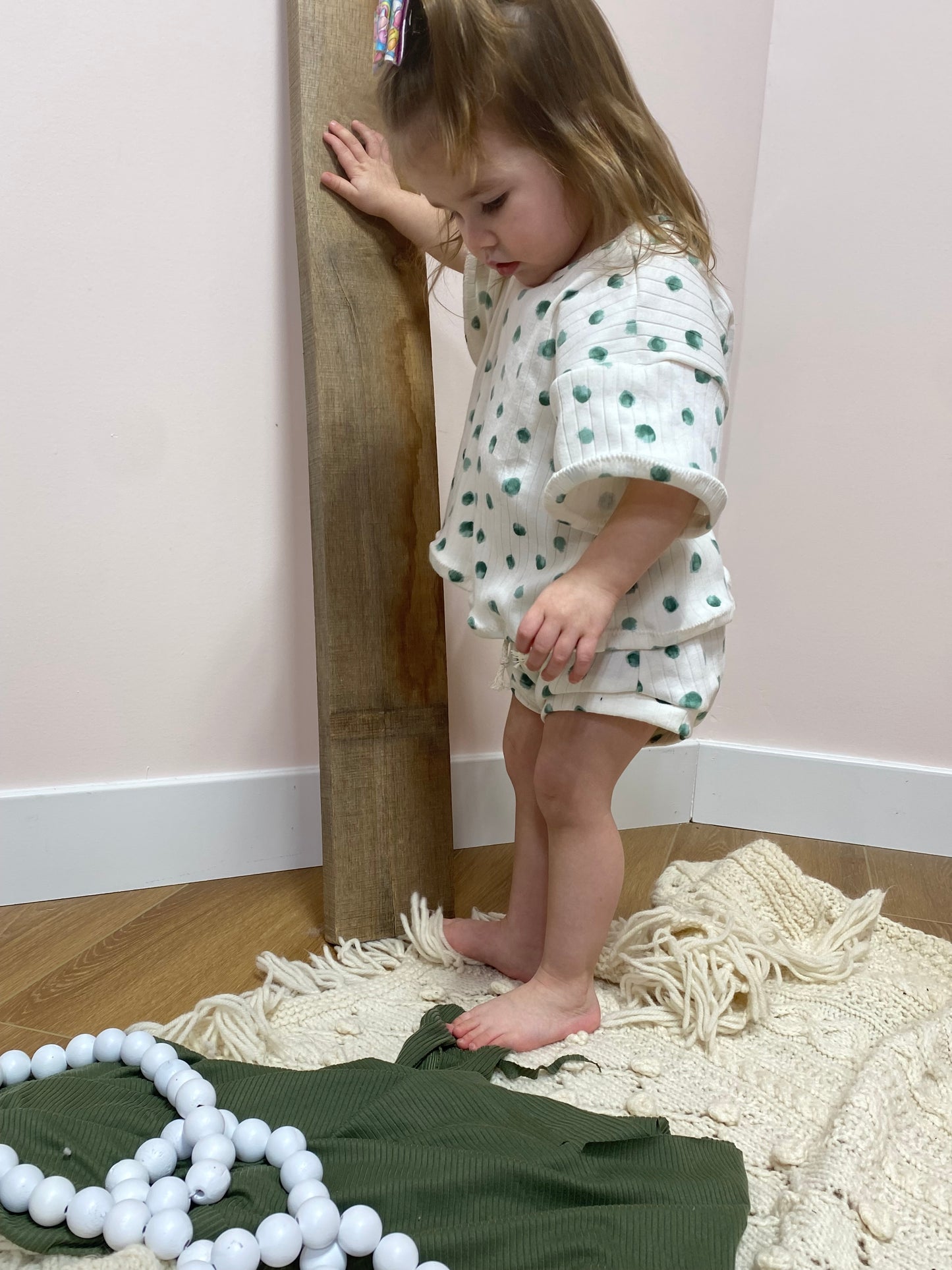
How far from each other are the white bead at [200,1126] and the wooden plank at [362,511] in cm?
36

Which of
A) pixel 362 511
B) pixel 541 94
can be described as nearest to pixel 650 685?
pixel 362 511

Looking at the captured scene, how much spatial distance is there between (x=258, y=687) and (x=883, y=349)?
870 millimetres

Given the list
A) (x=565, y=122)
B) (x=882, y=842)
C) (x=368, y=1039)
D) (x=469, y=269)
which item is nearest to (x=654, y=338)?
(x=565, y=122)

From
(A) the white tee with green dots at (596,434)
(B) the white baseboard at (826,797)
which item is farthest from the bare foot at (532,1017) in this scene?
(B) the white baseboard at (826,797)

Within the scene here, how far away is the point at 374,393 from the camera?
100cm

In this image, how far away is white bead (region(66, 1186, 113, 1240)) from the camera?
530mm

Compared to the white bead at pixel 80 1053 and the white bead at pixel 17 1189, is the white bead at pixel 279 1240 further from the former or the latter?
A: the white bead at pixel 80 1053

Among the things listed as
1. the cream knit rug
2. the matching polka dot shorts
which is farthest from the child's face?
the cream knit rug

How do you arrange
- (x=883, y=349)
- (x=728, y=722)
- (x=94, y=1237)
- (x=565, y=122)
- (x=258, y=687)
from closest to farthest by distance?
(x=94, y=1237) < (x=565, y=122) < (x=258, y=687) < (x=883, y=349) < (x=728, y=722)

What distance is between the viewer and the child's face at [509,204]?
2.48 feet

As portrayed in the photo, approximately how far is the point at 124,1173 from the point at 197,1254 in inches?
3.1

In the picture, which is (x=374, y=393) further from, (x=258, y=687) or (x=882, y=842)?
(x=882, y=842)

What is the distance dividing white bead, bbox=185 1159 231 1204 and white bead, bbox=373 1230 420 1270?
0.33ft

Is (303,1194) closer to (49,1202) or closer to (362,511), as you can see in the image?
(49,1202)
